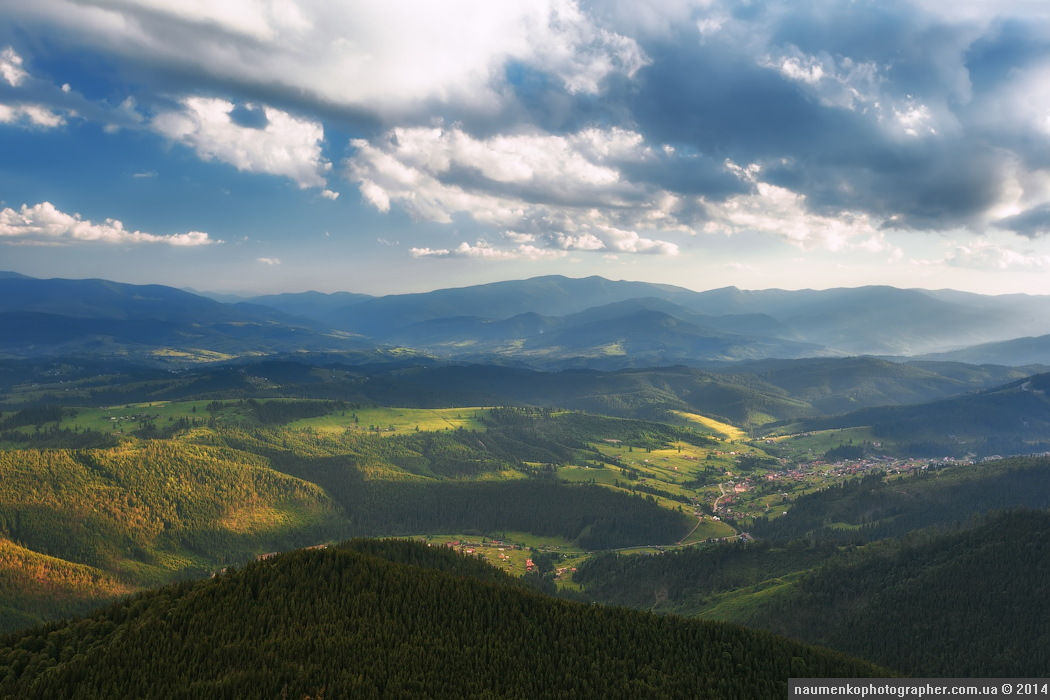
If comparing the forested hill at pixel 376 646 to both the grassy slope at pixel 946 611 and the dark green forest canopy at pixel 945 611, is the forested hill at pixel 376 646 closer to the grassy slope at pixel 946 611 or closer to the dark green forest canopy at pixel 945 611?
the dark green forest canopy at pixel 945 611

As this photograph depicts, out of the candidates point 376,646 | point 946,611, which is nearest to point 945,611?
point 946,611

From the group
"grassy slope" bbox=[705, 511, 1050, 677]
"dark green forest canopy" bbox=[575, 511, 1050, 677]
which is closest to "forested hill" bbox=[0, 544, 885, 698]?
"dark green forest canopy" bbox=[575, 511, 1050, 677]

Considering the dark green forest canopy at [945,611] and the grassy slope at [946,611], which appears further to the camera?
the grassy slope at [946,611]

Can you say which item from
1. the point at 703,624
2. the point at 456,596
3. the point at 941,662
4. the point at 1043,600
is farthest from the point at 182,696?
the point at 1043,600

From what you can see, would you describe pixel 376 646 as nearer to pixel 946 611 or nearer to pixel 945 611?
pixel 945 611

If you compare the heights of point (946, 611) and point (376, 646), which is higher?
point (376, 646)

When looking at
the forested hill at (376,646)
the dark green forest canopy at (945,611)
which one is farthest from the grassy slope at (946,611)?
the forested hill at (376,646)

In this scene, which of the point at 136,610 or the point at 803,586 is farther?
the point at 803,586

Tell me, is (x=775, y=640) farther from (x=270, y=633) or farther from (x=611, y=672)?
Answer: (x=270, y=633)
